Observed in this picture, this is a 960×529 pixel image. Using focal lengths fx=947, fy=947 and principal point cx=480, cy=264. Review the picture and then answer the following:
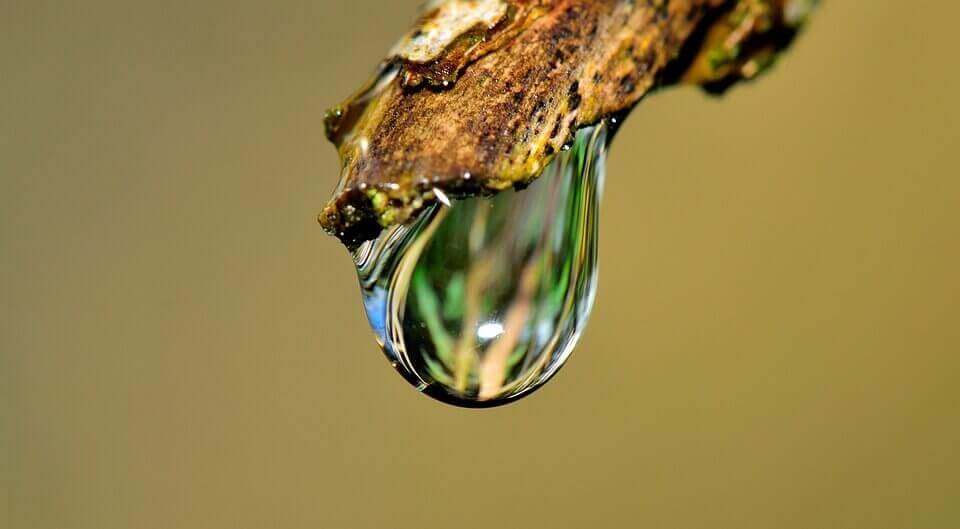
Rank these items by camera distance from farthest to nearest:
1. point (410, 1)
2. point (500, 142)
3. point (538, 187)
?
1. point (410, 1)
2. point (538, 187)
3. point (500, 142)

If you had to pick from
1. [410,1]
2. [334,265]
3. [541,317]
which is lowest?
[541,317]

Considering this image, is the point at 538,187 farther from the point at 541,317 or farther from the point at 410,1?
the point at 410,1

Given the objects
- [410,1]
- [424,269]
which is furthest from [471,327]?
[410,1]

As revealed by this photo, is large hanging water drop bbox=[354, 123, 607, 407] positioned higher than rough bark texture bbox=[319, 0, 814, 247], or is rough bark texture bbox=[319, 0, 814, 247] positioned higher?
rough bark texture bbox=[319, 0, 814, 247]

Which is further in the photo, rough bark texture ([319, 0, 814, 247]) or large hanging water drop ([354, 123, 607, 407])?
large hanging water drop ([354, 123, 607, 407])
